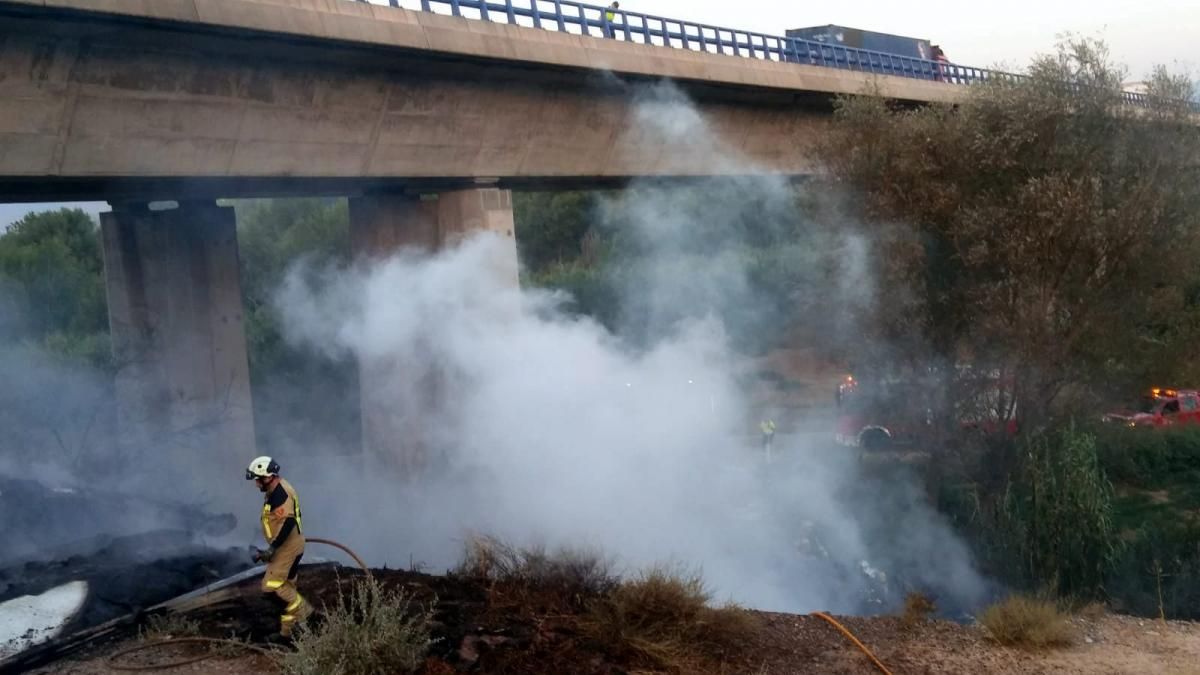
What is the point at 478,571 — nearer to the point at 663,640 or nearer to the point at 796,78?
the point at 663,640

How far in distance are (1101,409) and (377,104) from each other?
11.9 meters

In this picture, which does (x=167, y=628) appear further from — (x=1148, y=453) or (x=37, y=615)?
(x=1148, y=453)

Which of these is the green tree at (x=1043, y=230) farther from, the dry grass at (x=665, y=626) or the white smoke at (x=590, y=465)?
the dry grass at (x=665, y=626)

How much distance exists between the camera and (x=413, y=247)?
60.0 feet

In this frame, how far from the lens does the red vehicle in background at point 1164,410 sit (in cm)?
2089

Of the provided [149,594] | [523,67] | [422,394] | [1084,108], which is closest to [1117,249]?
[1084,108]

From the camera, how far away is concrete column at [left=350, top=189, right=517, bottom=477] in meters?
18.1

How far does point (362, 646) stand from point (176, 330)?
11160 millimetres

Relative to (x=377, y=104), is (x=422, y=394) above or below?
below

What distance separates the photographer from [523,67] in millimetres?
17781

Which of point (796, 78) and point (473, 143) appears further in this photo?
point (796, 78)

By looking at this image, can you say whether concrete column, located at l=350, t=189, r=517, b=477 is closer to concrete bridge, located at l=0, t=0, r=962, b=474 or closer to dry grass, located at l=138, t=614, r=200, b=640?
concrete bridge, located at l=0, t=0, r=962, b=474

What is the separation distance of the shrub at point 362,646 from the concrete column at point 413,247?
395 inches

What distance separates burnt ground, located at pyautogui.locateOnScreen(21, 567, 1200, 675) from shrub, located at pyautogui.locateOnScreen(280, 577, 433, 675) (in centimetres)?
21
